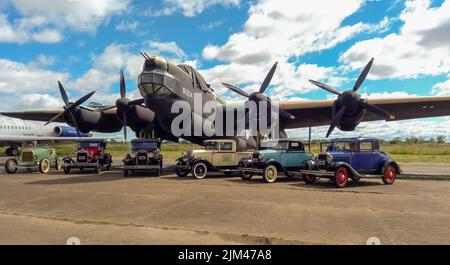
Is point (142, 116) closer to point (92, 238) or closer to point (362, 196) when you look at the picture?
point (362, 196)

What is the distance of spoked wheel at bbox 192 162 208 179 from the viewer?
1678 cm

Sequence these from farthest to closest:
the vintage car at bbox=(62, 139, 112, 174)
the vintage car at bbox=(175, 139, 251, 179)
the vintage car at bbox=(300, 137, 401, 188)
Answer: the vintage car at bbox=(62, 139, 112, 174), the vintage car at bbox=(175, 139, 251, 179), the vintage car at bbox=(300, 137, 401, 188)

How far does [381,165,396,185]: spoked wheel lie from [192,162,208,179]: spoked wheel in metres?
8.21

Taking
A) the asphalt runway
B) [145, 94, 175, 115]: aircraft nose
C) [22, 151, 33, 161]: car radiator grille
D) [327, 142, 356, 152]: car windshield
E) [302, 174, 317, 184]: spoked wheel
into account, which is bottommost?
the asphalt runway

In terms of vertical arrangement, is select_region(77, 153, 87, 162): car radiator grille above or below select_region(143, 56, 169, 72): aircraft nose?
below

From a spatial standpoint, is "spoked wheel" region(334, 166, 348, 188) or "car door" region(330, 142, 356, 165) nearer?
"spoked wheel" region(334, 166, 348, 188)

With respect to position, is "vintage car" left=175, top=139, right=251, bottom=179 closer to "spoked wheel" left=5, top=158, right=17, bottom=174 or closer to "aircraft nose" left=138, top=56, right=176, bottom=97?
"aircraft nose" left=138, top=56, right=176, bottom=97

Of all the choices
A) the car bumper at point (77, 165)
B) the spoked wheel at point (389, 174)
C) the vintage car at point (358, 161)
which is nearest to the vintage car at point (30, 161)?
the car bumper at point (77, 165)

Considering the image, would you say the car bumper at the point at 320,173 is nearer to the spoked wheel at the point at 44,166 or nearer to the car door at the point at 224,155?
the car door at the point at 224,155

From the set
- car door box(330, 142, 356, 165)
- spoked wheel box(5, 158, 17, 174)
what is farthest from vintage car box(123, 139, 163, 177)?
car door box(330, 142, 356, 165)

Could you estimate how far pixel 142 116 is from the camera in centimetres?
2258

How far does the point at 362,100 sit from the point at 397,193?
25.4 ft
